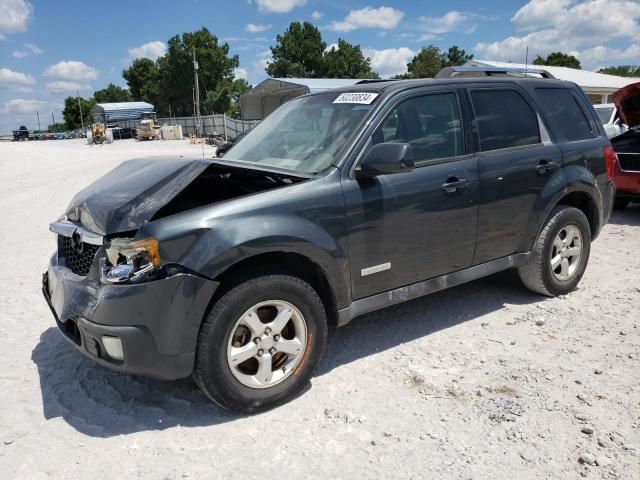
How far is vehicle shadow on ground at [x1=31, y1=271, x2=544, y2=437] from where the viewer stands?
3092 mm

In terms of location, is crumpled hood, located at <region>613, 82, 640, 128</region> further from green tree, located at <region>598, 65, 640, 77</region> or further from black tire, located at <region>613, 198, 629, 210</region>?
green tree, located at <region>598, 65, 640, 77</region>

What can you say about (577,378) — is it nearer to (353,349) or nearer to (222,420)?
(353,349)

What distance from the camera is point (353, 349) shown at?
12.9 ft

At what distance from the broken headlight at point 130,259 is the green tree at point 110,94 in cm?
10548

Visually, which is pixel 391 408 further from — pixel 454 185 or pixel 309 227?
pixel 454 185

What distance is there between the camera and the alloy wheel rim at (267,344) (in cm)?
299

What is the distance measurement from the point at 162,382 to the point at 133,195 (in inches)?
51.4

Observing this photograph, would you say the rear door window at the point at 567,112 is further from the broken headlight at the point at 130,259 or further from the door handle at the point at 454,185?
the broken headlight at the point at 130,259

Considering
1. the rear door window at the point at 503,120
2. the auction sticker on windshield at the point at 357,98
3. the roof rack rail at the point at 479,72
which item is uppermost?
the roof rack rail at the point at 479,72

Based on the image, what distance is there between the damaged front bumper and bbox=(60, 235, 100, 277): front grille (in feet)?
0.98

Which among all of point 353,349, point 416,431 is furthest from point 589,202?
point 416,431

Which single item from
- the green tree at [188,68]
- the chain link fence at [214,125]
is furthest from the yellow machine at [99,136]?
the green tree at [188,68]

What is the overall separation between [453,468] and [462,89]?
8.96ft

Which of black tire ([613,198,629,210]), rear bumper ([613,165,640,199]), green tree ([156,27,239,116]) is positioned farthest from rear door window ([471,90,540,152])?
green tree ([156,27,239,116])
